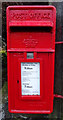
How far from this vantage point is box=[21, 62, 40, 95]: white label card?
1.57 m

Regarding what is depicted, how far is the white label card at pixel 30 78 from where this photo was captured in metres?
1.57

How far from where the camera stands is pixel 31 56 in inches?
60.4

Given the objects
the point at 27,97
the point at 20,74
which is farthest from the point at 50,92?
the point at 20,74

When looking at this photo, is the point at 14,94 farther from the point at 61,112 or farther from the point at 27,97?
the point at 61,112

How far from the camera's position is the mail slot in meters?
1.48

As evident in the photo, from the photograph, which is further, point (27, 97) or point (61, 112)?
point (61, 112)

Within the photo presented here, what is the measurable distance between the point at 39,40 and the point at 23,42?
207mm

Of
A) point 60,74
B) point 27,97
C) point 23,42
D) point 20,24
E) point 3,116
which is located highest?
point 20,24

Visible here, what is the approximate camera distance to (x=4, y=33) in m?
3.08

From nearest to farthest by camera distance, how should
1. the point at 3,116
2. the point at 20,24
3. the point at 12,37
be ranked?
the point at 20,24 < the point at 12,37 < the point at 3,116

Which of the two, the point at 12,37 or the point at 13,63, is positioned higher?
the point at 12,37

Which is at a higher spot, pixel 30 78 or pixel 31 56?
pixel 31 56

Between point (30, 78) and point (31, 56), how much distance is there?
30cm

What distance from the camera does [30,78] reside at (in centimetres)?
161
